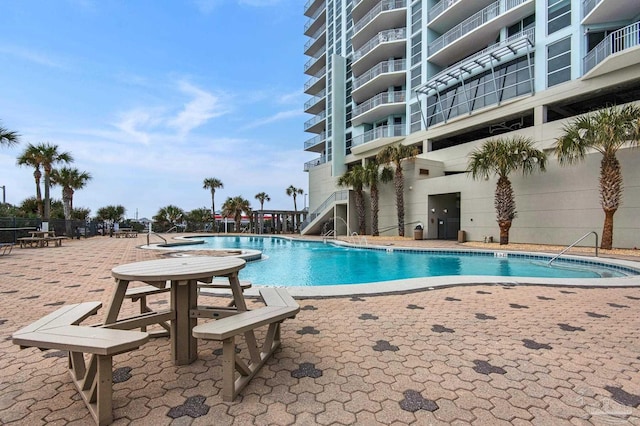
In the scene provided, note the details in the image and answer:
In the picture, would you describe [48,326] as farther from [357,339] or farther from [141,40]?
[141,40]

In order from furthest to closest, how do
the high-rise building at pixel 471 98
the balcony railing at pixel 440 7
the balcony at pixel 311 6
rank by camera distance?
1. the balcony at pixel 311 6
2. the balcony railing at pixel 440 7
3. the high-rise building at pixel 471 98

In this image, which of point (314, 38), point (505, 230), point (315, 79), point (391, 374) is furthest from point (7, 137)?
point (314, 38)

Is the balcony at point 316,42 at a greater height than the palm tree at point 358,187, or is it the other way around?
the balcony at point 316,42

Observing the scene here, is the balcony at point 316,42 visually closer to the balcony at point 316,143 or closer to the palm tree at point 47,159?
the balcony at point 316,143

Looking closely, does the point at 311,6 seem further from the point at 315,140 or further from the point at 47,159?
the point at 47,159

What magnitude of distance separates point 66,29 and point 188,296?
606 inches

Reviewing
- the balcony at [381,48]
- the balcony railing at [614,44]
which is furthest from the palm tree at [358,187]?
the balcony railing at [614,44]

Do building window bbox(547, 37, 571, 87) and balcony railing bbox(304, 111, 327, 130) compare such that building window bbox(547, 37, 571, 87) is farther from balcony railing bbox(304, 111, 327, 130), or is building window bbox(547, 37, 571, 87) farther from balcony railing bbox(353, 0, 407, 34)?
balcony railing bbox(304, 111, 327, 130)

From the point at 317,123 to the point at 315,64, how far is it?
7.50 metres

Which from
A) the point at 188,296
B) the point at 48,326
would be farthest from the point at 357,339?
the point at 48,326

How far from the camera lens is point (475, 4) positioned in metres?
19.0

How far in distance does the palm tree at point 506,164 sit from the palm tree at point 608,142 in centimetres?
183

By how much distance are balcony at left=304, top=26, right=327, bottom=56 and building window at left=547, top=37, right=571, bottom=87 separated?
2493cm

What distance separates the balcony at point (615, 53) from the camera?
39.8 ft
